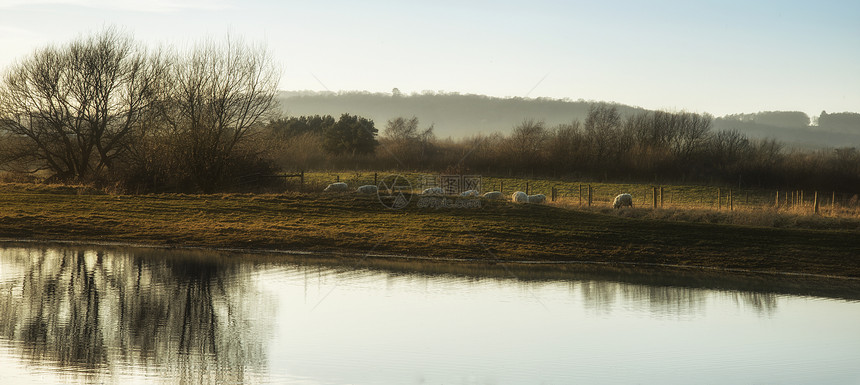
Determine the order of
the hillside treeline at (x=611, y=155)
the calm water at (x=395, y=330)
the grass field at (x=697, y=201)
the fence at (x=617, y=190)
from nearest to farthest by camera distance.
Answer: the calm water at (x=395, y=330) < the grass field at (x=697, y=201) < the fence at (x=617, y=190) < the hillside treeline at (x=611, y=155)

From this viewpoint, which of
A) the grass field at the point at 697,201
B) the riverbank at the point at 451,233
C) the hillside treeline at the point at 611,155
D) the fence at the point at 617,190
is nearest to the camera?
the riverbank at the point at 451,233

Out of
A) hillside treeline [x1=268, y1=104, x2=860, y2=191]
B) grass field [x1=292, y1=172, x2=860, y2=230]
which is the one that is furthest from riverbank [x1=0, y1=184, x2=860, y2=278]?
hillside treeline [x1=268, y1=104, x2=860, y2=191]

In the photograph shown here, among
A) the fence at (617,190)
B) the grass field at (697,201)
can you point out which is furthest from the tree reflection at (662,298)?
the fence at (617,190)

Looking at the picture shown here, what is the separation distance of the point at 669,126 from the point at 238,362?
9907cm

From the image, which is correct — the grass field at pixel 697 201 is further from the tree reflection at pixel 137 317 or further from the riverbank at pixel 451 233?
the tree reflection at pixel 137 317

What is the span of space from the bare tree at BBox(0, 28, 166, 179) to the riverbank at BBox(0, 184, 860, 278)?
2089cm

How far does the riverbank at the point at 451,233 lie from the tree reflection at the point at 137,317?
7.67 meters

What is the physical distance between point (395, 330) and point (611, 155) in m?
78.3

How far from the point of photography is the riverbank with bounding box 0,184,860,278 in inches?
1036

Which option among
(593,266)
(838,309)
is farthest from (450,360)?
(593,266)

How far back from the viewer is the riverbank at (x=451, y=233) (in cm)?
2631

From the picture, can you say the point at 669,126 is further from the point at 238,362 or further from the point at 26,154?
the point at 238,362

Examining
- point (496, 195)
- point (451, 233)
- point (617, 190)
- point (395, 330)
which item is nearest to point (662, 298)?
point (395, 330)

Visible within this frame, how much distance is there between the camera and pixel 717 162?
82438mm
